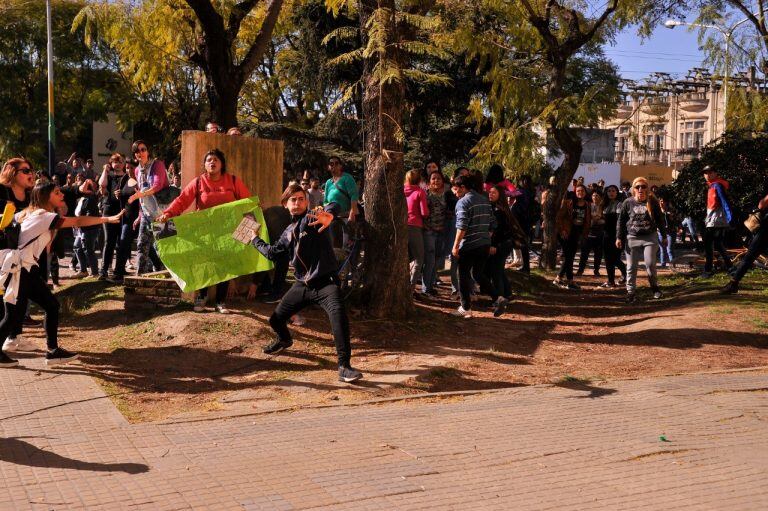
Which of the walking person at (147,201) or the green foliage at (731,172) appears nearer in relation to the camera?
the walking person at (147,201)

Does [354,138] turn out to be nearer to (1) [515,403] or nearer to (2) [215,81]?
(2) [215,81]

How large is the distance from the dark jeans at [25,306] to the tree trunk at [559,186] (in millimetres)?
10822

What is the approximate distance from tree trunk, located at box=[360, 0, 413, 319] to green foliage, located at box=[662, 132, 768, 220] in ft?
31.6

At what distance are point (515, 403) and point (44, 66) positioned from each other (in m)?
40.7

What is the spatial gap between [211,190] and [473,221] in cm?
331

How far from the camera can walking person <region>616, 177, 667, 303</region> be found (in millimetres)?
13102

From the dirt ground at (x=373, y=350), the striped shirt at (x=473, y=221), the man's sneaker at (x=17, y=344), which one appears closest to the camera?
the dirt ground at (x=373, y=350)

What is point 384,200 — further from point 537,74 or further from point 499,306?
point 537,74

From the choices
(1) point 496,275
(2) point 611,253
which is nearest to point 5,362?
(1) point 496,275

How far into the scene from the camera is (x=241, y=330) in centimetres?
A: 902

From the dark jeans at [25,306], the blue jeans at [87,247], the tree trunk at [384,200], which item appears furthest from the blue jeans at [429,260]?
the dark jeans at [25,306]

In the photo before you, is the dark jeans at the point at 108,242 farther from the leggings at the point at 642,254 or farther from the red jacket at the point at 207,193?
the leggings at the point at 642,254

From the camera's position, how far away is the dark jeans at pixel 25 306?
313 inches

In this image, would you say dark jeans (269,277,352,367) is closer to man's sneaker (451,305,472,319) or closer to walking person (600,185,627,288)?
man's sneaker (451,305,472,319)
